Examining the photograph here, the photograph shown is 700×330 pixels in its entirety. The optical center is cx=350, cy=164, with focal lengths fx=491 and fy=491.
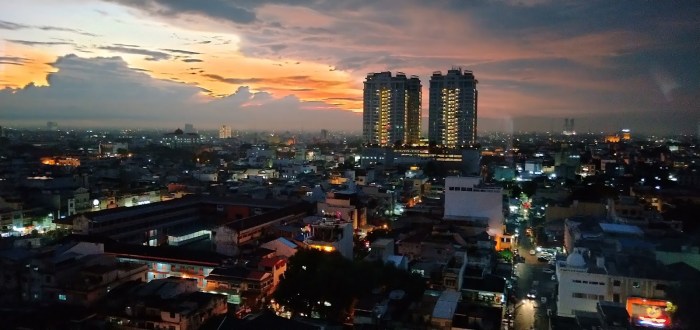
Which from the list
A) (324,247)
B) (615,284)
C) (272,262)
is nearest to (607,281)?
(615,284)

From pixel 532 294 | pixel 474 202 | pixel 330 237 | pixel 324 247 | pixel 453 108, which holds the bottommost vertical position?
pixel 532 294

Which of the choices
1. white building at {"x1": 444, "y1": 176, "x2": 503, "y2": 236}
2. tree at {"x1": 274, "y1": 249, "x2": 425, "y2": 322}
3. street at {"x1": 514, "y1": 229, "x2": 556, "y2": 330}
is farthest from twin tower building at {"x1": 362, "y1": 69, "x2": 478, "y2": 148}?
tree at {"x1": 274, "y1": 249, "x2": 425, "y2": 322}

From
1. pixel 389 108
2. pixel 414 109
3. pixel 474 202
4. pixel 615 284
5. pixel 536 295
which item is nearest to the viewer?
pixel 615 284

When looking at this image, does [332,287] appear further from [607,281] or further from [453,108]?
[453,108]

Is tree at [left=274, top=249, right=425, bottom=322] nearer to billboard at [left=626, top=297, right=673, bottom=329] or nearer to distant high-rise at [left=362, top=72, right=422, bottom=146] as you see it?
billboard at [left=626, top=297, right=673, bottom=329]

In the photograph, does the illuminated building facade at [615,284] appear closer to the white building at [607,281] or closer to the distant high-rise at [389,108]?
the white building at [607,281]

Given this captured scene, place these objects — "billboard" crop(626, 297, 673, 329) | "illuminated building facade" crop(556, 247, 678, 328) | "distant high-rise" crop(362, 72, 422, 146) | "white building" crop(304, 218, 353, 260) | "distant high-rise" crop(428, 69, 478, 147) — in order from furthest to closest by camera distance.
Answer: "distant high-rise" crop(362, 72, 422, 146), "distant high-rise" crop(428, 69, 478, 147), "white building" crop(304, 218, 353, 260), "illuminated building facade" crop(556, 247, 678, 328), "billboard" crop(626, 297, 673, 329)

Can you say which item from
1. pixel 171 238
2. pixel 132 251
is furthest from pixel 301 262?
pixel 171 238
